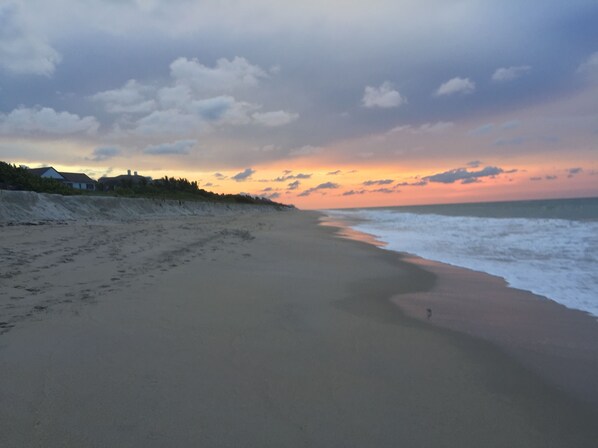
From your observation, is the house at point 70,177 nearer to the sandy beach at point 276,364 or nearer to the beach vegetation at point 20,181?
the beach vegetation at point 20,181

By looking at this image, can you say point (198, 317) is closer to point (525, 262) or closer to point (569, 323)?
point (569, 323)

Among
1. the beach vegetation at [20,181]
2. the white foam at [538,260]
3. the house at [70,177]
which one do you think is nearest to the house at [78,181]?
the house at [70,177]

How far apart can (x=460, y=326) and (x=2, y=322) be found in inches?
181

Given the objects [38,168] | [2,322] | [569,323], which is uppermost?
[38,168]

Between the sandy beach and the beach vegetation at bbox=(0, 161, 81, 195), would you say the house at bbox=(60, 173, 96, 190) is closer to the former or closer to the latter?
the beach vegetation at bbox=(0, 161, 81, 195)

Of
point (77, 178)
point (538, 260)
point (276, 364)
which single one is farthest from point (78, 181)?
point (276, 364)

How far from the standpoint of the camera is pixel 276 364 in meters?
2.98

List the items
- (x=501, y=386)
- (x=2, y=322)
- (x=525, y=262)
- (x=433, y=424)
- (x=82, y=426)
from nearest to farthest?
(x=82, y=426)
(x=433, y=424)
(x=501, y=386)
(x=2, y=322)
(x=525, y=262)


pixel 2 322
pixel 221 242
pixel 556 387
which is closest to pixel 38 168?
pixel 221 242

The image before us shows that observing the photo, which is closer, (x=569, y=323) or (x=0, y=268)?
(x=569, y=323)

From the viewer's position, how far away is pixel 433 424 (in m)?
2.28

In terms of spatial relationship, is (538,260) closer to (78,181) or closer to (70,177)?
(78,181)

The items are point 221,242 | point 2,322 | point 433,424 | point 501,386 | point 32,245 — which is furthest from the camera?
point 221,242

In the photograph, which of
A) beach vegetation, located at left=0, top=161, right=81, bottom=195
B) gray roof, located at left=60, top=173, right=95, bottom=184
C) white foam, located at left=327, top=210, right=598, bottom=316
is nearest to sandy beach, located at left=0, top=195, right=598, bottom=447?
white foam, located at left=327, top=210, right=598, bottom=316
